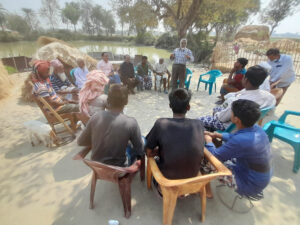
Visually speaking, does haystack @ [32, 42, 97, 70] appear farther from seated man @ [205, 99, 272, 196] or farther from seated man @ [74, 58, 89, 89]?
seated man @ [205, 99, 272, 196]

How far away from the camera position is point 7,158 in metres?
2.81

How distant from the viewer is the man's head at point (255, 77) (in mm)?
2152

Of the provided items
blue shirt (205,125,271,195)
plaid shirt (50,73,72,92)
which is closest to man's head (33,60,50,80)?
plaid shirt (50,73,72,92)

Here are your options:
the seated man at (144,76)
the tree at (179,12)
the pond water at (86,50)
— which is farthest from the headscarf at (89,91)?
the pond water at (86,50)

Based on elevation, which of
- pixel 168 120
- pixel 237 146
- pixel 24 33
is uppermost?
pixel 24 33

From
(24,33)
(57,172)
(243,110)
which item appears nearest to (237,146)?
(243,110)

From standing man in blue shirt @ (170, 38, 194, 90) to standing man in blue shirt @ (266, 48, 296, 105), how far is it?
2353mm

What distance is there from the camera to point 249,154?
4.92 ft

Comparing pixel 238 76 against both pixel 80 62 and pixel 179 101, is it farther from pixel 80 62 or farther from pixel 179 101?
pixel 80 62

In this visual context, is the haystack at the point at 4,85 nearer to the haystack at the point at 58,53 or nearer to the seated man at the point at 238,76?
the haystack at the point at 58,53

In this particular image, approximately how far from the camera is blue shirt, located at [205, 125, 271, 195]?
1.48m

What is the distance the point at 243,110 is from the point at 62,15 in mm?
62209

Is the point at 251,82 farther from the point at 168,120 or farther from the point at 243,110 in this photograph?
the point at 168,120

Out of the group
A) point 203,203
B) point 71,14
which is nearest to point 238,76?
point 203,203
